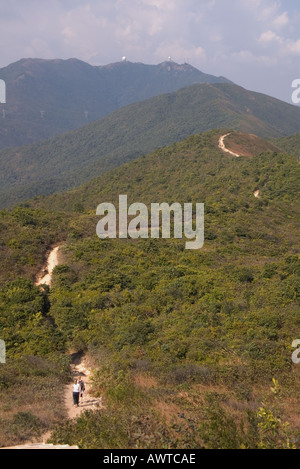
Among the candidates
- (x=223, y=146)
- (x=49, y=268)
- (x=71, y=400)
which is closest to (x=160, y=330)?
(x=71, y=400)

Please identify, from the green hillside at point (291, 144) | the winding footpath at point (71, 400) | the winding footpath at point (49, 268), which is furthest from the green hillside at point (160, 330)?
the green hillside at point (291, 144)

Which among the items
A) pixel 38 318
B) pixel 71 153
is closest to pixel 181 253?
pixel 38 318

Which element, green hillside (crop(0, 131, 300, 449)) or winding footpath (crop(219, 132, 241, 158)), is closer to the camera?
green hillside (crop(0, 131, 300, 449))

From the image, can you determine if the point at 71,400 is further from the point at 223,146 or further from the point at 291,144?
the point at 291,144

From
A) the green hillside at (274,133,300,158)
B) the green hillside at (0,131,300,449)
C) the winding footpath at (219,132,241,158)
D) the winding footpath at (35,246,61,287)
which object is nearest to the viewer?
the green hillside at (0,131,300,449)

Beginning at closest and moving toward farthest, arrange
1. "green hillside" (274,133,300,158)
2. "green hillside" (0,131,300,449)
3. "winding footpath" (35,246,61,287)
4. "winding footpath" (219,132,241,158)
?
1. "green hillside" (0,131,300,449)
2. "winding footpath" (35,246,61,287)
3. "winding footpath" (219,132,241,158)
4. "green hillside" (274,133,300,158)

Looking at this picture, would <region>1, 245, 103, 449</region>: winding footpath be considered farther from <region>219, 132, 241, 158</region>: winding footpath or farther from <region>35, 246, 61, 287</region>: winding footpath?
<region>219, 132, 241, 158</region>: winding footpath

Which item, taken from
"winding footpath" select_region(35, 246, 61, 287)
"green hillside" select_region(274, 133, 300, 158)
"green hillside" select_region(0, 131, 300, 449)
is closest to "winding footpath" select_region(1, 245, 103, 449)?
"green hillside" select_region(0, 131, 300, 449)

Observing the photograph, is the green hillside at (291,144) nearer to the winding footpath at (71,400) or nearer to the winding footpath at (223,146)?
the winding footpath at (223,146)

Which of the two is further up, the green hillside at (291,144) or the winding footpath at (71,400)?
the green hillside at (291,144)

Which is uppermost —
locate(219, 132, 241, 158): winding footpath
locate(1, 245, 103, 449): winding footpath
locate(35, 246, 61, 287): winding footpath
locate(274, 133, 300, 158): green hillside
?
locate(274, 133, 300, 158): green hillside
